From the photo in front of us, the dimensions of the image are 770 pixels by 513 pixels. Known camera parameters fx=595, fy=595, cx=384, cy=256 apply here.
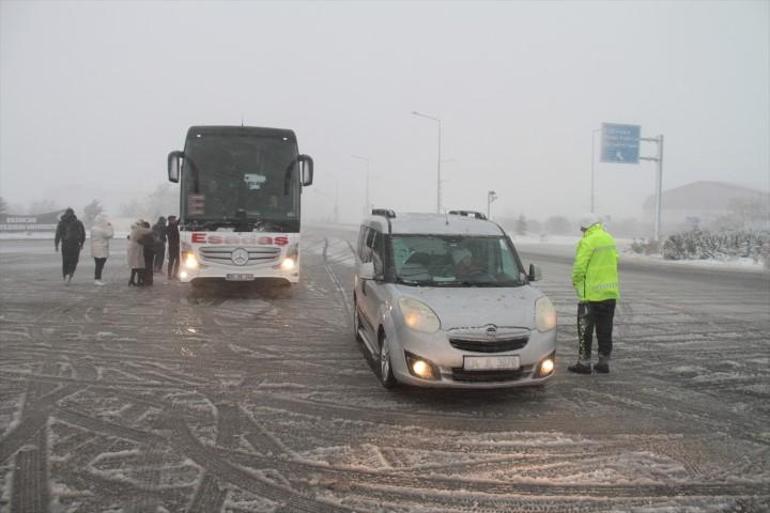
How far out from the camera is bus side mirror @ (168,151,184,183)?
37.8ft

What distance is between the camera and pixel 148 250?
14.0m

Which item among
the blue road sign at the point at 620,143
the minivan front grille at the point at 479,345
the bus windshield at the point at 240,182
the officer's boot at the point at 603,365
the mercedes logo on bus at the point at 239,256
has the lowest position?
the officer's boot at the point at 603,365

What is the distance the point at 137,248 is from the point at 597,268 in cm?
1079

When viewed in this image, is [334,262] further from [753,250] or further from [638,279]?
→ [753,250]

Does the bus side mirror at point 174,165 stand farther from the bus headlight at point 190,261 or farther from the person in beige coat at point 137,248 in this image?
the person in beige coat at point 137,248

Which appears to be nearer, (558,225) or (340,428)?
(340,428)

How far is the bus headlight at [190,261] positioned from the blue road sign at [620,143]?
28.1 m

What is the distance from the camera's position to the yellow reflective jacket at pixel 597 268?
654cm

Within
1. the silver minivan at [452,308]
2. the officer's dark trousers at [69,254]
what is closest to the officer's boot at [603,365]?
the silver minivan at [452,308]

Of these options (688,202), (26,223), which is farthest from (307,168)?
(688,202)

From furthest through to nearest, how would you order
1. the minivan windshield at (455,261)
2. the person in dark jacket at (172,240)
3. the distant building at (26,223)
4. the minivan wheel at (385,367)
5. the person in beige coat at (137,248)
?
1. the distant building at (26,223)
2. the person in dark jacket at (172,240)
3. the person in beige coat at (137,248)
4. the minivan windshield at (455,261)
5. the minivan wheel at (385,367)

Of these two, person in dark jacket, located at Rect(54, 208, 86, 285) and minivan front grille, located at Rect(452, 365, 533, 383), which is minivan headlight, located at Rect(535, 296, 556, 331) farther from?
person in dark jacket, located at Rect(54, 208, 86, 285)

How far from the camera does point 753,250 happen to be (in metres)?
27.0

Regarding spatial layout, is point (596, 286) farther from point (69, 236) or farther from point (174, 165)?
point (69, 236)
